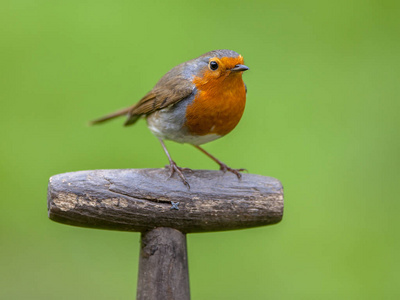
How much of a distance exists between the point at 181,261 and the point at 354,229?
92.4 inches

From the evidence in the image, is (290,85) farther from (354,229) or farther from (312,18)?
(354,229)

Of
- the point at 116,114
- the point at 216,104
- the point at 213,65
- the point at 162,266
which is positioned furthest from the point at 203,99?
the point at 116,114

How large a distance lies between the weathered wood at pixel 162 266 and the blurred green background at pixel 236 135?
1722 millimetres

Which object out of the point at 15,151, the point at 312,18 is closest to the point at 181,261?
the point at 15,151

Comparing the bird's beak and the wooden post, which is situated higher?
the bird's beak

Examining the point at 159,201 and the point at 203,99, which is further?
the point at 203,99

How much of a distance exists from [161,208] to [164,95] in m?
0.84

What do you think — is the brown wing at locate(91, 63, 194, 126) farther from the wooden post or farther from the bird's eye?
the wooden post

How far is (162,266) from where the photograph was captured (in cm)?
345

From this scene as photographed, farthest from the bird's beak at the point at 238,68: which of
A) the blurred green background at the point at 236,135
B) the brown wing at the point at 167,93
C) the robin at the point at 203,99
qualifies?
the blurred green background at the point at 236,135

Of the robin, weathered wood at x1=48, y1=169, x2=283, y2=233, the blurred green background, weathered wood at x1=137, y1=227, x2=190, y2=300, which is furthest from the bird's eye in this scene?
the blurred green background

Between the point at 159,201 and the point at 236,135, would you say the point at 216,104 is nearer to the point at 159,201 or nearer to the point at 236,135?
the point at 159,201

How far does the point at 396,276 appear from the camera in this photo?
528 cm

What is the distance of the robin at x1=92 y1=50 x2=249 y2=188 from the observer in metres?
3.68
